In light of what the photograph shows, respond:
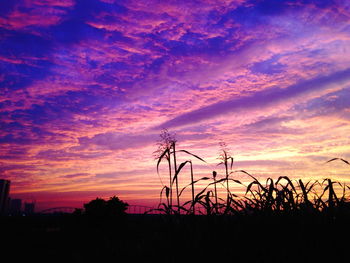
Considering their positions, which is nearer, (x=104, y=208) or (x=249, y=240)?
(x=249, y=240)

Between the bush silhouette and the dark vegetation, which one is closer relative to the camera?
the dark vegetation

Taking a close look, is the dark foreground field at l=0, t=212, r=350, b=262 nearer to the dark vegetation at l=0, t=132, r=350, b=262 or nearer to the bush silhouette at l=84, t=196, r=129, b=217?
the dark vegetation at l=0, t=132, r=350, b=262

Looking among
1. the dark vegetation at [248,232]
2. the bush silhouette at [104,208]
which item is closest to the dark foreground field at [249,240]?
the dark vegetation at [248,232]

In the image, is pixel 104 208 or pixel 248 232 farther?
pixel 104 208

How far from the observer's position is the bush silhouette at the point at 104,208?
4956cm

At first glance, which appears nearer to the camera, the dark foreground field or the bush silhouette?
the dark foreground field

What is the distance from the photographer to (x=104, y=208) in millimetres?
51562

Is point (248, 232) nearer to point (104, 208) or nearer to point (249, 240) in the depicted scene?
point (249, 240)

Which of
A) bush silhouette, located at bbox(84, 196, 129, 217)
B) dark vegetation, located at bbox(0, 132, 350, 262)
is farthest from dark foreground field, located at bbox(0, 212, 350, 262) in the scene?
bush silhouette, located at bbox(84, 196, 129, 217)

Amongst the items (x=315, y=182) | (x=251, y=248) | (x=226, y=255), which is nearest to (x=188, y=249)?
(x=226, y=255)

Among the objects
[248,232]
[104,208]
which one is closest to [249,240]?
[248,232]

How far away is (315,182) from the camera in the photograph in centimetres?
404

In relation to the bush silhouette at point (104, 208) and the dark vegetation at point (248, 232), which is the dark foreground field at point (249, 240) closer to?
the dark vegetation at point (248, 232)

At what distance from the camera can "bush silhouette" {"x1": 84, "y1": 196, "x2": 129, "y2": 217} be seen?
163 feet
